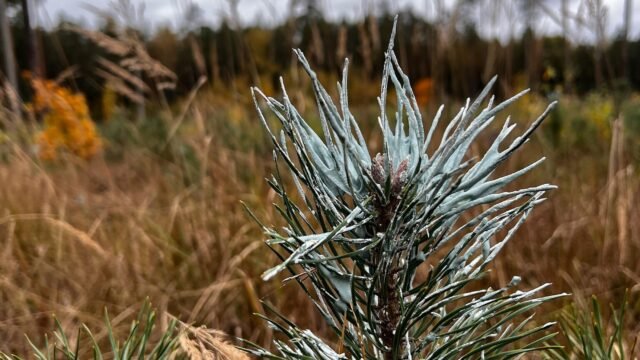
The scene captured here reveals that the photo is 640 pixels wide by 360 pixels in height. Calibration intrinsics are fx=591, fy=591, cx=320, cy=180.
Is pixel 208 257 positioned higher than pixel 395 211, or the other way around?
pixel 395 211

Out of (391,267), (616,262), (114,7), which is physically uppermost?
(114,7)

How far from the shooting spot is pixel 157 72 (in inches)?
72.9

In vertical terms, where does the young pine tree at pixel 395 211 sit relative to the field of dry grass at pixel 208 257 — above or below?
above

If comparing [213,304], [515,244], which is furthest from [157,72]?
[515,244]

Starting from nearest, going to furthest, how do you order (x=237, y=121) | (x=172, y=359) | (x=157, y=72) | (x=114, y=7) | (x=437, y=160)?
(x=437, y=160), (x=172, y=359), (x=157, y=72), (x=114, y=7), (x=237, y=121)

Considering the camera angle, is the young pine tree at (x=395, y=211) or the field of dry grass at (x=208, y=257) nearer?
the young pine tree at (x=395, y=211)

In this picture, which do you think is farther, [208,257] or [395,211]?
[208,257]

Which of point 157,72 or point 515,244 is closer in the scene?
point 515,244

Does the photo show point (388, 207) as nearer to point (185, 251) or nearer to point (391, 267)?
point (391, 267)

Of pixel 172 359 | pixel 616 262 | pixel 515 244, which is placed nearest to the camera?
pixel 172 359

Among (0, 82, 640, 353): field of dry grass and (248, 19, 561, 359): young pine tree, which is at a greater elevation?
(248, 19, 561, 359): young pine tree

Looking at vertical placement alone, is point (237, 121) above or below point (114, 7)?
below

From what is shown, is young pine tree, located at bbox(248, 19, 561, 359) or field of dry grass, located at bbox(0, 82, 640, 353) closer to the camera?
young pine tree, located at bbox(248, 19, 561, 359)

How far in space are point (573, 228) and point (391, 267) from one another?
1376 mm
